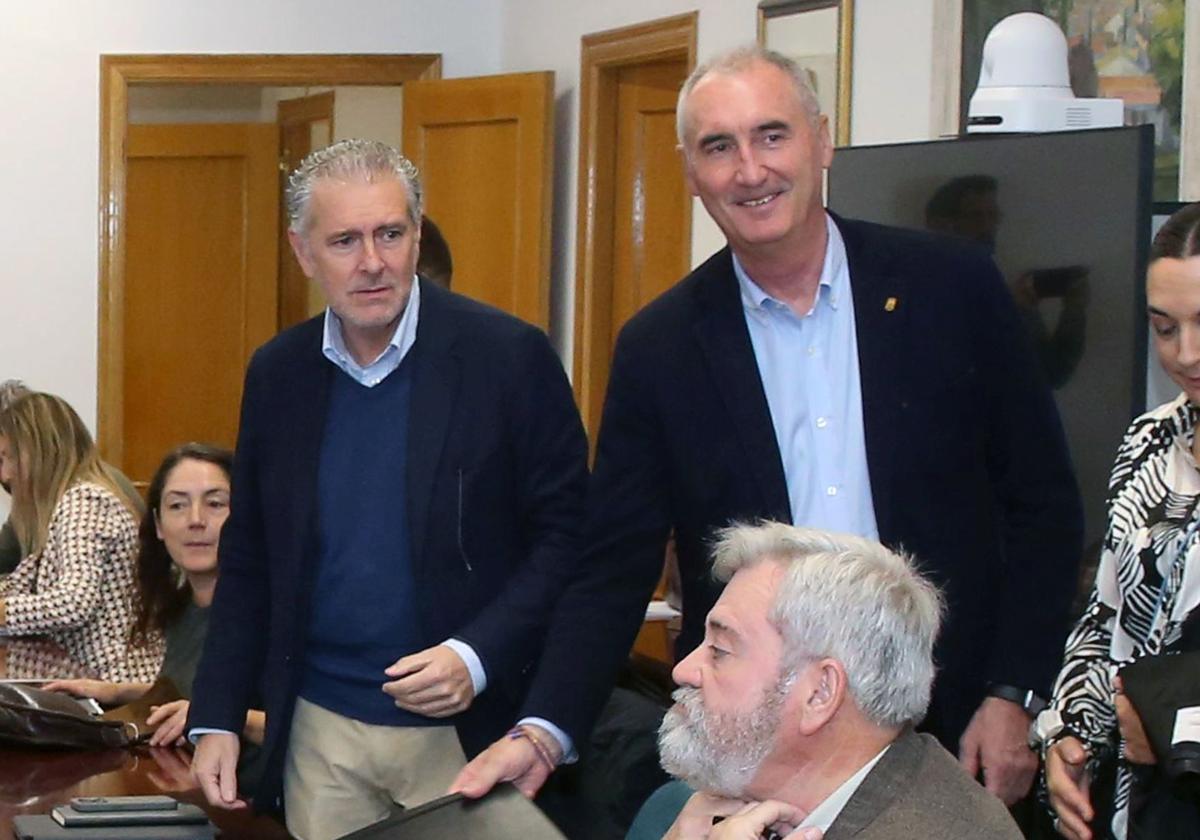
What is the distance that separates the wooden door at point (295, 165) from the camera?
870 cm

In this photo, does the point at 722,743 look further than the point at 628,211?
No

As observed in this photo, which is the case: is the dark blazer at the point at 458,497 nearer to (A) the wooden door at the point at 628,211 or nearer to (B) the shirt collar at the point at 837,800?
(B) the shirt collar at the point at 837,800

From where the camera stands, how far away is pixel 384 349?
8.84 ft

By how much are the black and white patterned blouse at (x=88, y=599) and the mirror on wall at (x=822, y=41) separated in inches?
80.3

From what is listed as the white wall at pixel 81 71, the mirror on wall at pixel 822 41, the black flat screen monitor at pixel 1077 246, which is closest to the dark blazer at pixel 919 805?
the black flat screen monitor at pixel 1077 246

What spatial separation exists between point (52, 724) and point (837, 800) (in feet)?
5.07

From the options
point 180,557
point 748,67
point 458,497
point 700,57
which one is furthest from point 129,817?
point 700,57

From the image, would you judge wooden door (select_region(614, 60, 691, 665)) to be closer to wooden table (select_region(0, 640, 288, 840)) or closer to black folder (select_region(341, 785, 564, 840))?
wooden table (select_region(0, 640, 288, 840))

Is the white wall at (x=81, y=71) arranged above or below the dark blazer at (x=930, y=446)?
above

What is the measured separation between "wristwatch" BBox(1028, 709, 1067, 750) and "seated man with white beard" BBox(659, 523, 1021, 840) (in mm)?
556

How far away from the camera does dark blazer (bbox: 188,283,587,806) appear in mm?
2613

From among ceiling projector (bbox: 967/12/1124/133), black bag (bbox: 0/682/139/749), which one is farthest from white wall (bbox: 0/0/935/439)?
black bag (bbox: 0/682/139/749)

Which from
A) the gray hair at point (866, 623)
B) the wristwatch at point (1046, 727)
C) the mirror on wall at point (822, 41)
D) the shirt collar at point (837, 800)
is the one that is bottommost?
the wristwatch at point (1046, 727)

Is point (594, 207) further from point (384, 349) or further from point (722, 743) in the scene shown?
point (722, 743)
